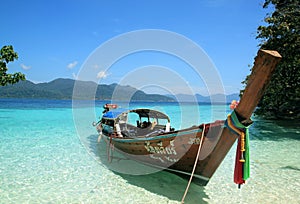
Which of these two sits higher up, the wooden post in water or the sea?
the wooden post in water

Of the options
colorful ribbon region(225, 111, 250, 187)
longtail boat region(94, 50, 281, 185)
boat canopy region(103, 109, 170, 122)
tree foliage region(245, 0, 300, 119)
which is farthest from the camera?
tree foliage region(245, 0, 300, 119)

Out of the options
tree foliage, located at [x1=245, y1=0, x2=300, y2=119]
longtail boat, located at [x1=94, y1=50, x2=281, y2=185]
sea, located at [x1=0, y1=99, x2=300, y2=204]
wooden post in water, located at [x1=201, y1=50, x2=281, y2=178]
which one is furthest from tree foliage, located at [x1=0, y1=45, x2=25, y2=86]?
tree foliage, located at [x1=245, y1=0, x2=300, y2=119]

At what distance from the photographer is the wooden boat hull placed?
4234 mm

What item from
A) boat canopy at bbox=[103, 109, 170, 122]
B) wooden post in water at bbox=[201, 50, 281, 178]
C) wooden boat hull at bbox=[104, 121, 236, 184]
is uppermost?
wooden post in water at bbox=[201, 50, 281, 178]

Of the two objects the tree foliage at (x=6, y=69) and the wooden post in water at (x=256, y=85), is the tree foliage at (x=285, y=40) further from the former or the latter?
the tree foliage at (x=6, y=69)

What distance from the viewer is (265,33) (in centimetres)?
1180

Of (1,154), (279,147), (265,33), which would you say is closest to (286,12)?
(265,33)

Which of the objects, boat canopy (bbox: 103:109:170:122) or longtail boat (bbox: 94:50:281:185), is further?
boat canopy (bbox: 103:109:170:122)

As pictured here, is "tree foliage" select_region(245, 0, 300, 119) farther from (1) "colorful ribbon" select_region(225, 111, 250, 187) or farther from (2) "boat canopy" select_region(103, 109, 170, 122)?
(1) "colorful ribbon" select_region(225, 111, 250, 187)

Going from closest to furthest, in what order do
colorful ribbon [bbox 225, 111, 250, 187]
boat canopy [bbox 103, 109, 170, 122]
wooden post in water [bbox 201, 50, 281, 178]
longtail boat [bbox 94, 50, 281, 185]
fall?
1. wooden post in water [bbox 201, 50, 281, 178]
2. longtail boat [bbox 94, 50, 281, 185]
3. colorful ribbon [bbox 225, 111, 250, 187]
4. boat canopy [bbox 103, 109, 170, 122]

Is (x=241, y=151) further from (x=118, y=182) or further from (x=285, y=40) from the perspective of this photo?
(x=285, y=40)

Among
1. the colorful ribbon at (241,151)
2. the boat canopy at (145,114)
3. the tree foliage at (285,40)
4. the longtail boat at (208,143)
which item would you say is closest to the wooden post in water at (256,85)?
the longtail boat at (208,143)

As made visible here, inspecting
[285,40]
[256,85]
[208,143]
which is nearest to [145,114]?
[208,143]

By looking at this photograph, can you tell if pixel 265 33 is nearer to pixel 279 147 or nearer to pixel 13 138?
pixel 279 147
